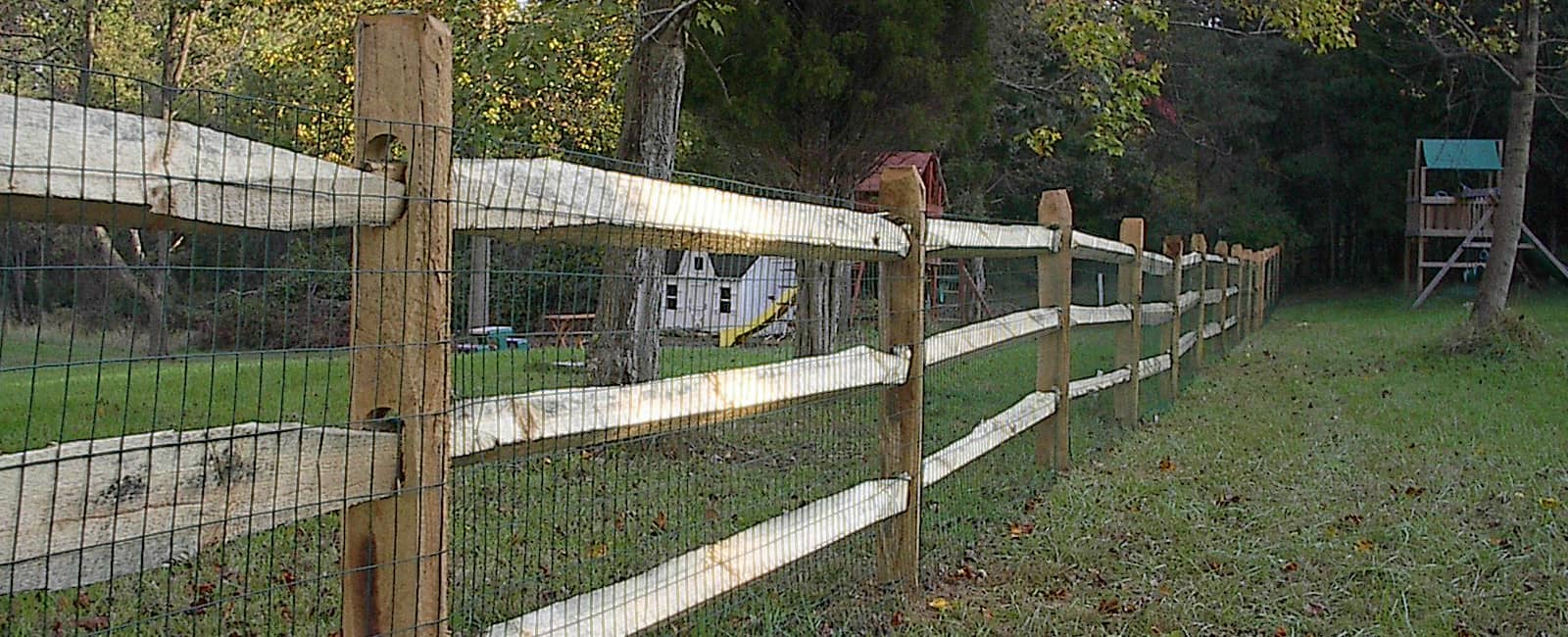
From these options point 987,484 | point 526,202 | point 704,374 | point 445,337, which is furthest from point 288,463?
point 987,484

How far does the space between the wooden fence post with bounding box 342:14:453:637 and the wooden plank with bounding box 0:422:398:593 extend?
106mm

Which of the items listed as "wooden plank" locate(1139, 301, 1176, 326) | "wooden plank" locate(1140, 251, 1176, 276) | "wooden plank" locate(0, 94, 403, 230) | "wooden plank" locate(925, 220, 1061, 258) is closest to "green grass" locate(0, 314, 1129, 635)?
"wooden plank" locate(925, 220, 1061, 258)

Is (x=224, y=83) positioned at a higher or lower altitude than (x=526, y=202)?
higher

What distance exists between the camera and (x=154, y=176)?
1973 mm

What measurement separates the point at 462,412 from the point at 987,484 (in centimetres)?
459

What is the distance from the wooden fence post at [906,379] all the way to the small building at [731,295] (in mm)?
404

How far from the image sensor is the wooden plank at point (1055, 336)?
7516 millimetres

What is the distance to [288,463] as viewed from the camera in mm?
2268

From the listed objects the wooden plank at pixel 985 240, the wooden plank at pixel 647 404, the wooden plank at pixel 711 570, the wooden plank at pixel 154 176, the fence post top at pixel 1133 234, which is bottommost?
the wooden plank at pixel 711 570

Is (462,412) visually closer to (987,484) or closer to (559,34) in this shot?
(987,484)

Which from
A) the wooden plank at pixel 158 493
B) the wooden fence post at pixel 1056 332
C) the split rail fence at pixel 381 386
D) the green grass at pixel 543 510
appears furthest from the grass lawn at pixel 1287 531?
the wooden plank at pixel 158 493

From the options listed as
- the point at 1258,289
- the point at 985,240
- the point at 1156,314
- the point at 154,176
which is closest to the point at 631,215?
the point at 154,176

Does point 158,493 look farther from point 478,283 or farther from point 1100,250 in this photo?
point 1100,250

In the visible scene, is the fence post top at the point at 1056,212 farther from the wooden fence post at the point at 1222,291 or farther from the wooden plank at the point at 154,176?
the wooden fence post at the point at 1222,291
